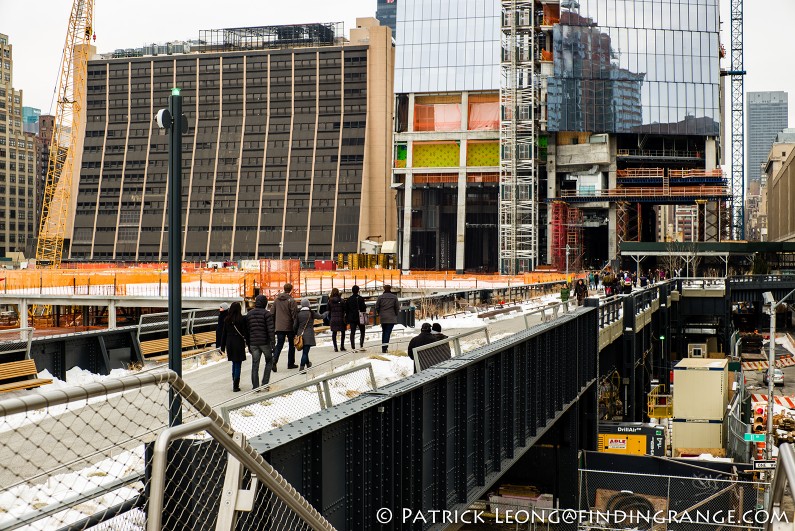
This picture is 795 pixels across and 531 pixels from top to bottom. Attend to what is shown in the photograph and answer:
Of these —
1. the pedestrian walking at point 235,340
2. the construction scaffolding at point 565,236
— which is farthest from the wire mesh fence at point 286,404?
the construction scaffolding at point 565,236

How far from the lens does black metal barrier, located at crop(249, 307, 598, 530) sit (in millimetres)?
8297

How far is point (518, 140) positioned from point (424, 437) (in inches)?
3596

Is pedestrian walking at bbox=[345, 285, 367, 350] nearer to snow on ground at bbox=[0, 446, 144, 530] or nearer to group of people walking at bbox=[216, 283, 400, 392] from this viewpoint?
group of people walking at bbox=[216, 283, 400, 392]

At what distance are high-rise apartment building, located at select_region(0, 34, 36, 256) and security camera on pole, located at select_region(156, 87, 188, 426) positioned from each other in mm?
180721

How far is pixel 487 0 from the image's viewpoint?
343ft

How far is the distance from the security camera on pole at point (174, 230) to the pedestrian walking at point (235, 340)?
7131 mm

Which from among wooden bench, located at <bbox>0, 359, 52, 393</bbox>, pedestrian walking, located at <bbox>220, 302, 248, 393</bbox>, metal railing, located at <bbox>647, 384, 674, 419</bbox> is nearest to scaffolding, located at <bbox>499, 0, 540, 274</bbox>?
metal railing, located at <bbox>647, 384, 674, 419</bbox>

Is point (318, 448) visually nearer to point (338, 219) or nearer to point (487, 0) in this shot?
point (487, 0)

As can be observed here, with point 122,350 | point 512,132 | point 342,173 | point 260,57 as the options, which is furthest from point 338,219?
point 122,350

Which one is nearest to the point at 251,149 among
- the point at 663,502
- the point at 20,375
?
the point at 663,502

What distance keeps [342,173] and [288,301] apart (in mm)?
116105

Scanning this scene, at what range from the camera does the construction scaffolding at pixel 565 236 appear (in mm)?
100188

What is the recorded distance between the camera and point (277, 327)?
19656 millimetres

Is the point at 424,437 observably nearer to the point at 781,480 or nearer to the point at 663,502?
the point at 781,480
